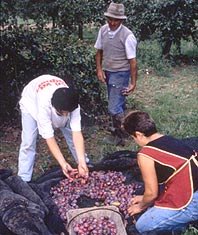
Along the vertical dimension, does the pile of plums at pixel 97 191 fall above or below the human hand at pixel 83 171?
below

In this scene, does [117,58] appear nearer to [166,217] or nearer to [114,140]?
[114,140]

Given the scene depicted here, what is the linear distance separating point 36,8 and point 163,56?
358cm

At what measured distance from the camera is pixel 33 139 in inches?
205

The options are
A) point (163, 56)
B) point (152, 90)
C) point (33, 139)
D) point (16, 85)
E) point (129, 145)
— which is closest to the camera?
point (33, 139)

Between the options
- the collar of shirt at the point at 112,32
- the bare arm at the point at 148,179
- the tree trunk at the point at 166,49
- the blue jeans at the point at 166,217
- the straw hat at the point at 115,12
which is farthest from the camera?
the tree trunk at the point at 166,49

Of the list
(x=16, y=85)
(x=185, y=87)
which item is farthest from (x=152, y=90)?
(x=16, y=85)

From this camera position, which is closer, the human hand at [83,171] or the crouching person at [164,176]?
the crouching person at [164,176]

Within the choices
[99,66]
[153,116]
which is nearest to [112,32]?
[99,66]

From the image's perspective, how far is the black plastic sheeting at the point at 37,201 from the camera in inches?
162

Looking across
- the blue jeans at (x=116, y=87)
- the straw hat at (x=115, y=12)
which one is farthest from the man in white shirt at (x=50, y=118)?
the straw hat at (x=115, y=12)

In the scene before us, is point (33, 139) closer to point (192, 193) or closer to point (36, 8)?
point (192, 193)

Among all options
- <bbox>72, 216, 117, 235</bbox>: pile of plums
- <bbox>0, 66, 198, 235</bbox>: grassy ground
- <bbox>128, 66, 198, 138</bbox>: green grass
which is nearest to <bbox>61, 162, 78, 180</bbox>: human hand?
<bbox>72, 216, 117, 235</bbox>: pile of plums

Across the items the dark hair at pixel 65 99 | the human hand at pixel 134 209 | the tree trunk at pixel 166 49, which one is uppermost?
the dark hair at pixel 65 99

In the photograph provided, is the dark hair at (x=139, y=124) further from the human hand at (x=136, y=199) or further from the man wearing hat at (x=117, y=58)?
the man wearing hat at (x=117, y=58)
